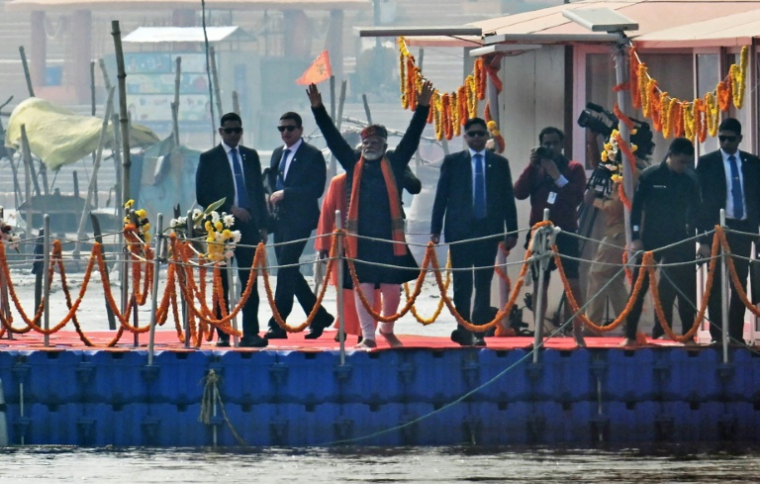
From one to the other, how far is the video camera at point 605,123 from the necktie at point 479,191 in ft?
5.87

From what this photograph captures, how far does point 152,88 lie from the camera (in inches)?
→ 2486

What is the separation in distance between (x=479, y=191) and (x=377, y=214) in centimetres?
78

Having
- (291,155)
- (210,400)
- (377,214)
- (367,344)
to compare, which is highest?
(291,155)

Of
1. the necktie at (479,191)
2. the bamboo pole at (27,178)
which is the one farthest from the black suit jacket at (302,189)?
the bamboo pole at (27,178)

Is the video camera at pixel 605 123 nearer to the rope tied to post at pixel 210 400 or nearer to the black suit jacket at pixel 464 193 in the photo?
the black suit jacket at pixel 464 193

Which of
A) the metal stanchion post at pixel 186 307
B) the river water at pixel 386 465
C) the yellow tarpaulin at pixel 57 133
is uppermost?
the yellow tarpaulin at pixel 57 133

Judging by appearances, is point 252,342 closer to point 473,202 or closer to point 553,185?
point 473,202

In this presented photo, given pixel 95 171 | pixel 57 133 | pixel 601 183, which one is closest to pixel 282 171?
pixel 601 183

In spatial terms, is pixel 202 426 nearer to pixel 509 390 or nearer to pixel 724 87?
pixel 509 390

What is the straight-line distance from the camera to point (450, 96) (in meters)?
17.3

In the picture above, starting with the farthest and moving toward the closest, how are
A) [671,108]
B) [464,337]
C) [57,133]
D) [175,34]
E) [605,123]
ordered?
1. [175,34]
2. [57,133]
3. [605,123]
4. [671,108]
5. [464,337]

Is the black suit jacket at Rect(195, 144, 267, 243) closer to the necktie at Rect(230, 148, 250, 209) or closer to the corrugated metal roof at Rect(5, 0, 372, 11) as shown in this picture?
the necktie at Rect(230, 148, 250, 209)

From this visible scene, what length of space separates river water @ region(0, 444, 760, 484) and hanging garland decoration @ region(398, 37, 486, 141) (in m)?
4.05

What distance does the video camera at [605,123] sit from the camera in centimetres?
1577
